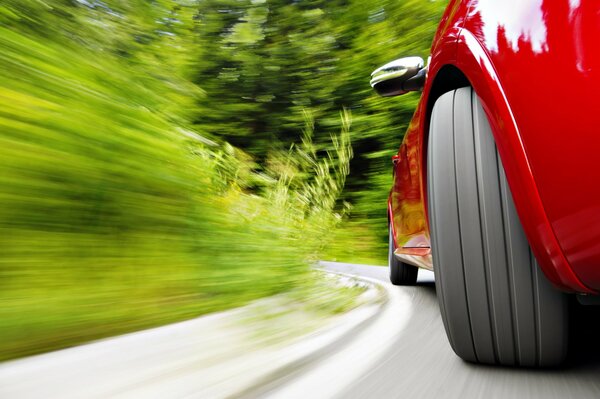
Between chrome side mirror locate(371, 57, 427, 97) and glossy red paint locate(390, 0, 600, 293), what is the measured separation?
1023 millimetres

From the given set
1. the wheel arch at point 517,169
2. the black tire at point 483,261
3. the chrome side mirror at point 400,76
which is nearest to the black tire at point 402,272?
the chrome side mirror at point 400,76

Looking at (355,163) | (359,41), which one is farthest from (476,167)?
(359,41)

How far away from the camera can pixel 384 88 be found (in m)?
3.08

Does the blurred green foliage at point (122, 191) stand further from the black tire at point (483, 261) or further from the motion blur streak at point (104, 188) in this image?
the black tire at point (483, 261)

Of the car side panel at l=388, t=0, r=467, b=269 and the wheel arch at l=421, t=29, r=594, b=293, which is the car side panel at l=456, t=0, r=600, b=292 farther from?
the car side panel at l=388, t=0, r=467, b=269

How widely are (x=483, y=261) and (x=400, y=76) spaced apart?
127 cm

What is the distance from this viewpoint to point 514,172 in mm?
1770

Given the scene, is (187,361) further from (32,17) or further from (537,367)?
(32,17)

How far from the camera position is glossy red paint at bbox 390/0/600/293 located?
1.49m

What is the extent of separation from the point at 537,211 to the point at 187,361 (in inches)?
45.5

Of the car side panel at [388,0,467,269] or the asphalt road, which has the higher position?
the car side panel at [388,0,467,269]

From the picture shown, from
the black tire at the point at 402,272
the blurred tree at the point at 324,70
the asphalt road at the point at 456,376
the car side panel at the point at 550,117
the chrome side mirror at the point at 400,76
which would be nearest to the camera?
the car side panel at the point at 550,117

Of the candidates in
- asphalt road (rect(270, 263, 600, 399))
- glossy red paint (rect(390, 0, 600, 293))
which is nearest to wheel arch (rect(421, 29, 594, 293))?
glossy red paint (rect(390, 0, 600, 293))

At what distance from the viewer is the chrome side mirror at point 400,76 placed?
117 inches
